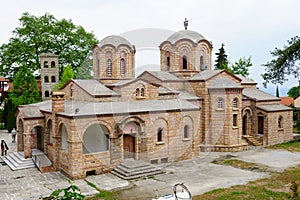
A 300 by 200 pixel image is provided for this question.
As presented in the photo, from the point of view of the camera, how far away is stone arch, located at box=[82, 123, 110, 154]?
57.4 feet

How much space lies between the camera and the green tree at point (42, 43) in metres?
38.4

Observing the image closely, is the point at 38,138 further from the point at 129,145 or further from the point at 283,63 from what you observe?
the point at 283,63

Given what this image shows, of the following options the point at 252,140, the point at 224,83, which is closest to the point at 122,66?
the point at 224,83

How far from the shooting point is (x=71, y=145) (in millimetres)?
15719

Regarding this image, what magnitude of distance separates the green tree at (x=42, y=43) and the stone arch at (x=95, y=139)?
2459 centimetres

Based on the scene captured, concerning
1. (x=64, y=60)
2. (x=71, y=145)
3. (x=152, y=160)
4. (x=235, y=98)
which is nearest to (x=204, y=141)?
(x=235, y=98)

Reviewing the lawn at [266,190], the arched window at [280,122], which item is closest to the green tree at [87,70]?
the lawn at [266,190]

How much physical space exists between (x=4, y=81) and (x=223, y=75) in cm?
3705

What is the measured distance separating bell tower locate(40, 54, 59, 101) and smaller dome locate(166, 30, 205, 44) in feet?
41.1

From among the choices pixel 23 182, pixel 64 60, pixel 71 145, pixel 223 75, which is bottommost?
pixel 23 182

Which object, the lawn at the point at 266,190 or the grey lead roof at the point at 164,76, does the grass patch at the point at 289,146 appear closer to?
the lawn at the point at 266,190

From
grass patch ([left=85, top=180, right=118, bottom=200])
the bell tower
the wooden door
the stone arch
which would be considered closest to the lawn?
grass patch ([left=85, top=180, right=118, bottom=200])

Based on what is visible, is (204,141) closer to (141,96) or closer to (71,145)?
(141,96)

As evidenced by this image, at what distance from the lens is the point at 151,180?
15680 millimetres
